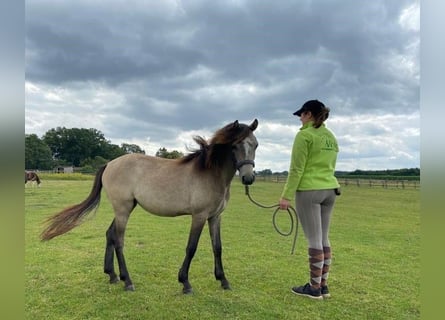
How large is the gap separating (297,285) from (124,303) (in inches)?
83.5

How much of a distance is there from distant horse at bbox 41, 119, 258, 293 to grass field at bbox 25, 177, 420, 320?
0.33m

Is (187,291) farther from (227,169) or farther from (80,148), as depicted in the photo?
(80,148)

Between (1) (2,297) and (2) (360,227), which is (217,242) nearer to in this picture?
(1) (2,297)

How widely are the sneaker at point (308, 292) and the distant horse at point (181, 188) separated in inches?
33.5

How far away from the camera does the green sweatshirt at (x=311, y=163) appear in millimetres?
3295

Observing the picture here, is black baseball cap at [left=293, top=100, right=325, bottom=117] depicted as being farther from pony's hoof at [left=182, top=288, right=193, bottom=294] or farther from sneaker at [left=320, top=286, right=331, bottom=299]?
pony's hoof at [left=182, top=288, right=193, bottom=294]

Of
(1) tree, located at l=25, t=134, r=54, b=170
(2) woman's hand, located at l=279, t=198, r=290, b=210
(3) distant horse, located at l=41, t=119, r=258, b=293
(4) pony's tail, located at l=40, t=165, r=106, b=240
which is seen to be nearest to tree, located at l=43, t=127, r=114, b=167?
(1) tree, located at l=25, t=134, r=54, b=170

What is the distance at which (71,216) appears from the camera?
403 cm

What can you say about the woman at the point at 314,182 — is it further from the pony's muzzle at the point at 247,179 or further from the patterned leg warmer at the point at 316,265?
the pony's muzzle at the point at 247,179

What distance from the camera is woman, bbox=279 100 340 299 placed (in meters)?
3.30

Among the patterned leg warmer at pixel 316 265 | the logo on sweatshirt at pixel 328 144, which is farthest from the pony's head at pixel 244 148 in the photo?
the patterned leg warmer at pixel 316 265

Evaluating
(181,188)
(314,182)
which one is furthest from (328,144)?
(181,188)

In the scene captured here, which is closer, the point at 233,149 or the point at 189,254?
the point at 233,149

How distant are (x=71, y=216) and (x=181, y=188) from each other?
157 centimetres
